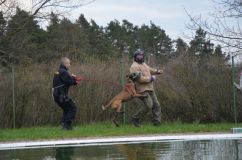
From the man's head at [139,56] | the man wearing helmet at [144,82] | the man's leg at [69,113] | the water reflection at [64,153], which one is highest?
the man's head at [139,56]

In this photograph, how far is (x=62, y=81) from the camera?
577 inches

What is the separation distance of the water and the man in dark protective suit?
123 inches

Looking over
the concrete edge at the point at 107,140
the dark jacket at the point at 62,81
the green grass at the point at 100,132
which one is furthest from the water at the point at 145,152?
the dark jacket at the point at 62,81

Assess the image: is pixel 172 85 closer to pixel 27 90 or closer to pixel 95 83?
pixel 95 83

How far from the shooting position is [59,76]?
1463 cm

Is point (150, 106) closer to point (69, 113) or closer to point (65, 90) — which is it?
point (69, 113)

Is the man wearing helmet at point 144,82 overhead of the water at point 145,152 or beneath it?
overhead

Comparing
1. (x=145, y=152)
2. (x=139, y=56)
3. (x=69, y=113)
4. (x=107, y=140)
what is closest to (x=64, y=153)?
(x=145, y=152)

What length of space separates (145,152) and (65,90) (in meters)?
4.88

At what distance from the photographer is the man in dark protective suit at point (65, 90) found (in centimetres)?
1452

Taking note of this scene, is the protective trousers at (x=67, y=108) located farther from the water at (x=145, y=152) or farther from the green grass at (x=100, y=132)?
the water at (x=145, y=152)

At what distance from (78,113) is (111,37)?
55124 mm

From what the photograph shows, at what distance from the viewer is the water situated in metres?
9.69

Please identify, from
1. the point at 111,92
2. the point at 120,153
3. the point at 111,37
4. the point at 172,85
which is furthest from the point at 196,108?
the point at 111,37
